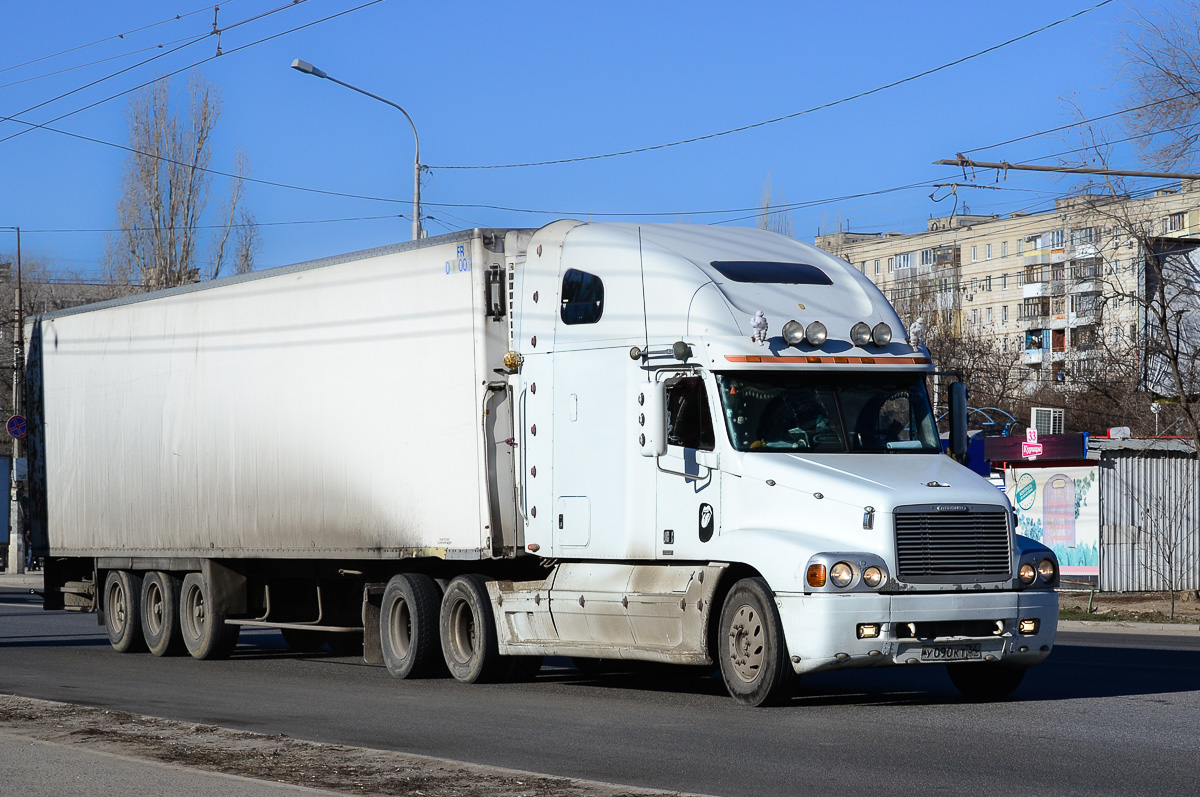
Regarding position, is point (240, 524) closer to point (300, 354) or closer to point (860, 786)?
point (300, 354)

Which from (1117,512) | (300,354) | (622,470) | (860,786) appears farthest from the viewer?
(1117,512)

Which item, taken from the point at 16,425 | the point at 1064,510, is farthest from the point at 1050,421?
the point at 16,425

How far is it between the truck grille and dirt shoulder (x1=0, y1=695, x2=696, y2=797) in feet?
13.2

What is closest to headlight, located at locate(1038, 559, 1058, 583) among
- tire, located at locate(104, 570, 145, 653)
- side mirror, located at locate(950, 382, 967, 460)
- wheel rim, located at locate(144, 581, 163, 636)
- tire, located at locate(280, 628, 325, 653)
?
side mirror, located at locate(950, 382, 967, 460)

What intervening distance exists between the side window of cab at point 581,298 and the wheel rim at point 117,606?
28.9 ft

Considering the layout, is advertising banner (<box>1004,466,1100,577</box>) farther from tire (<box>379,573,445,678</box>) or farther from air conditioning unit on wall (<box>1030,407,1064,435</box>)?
tire (<box>379,573,445,678</box>)

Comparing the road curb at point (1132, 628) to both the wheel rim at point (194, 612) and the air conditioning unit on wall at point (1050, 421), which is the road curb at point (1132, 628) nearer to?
the air conditioning unit on wall at point (1050, 421)

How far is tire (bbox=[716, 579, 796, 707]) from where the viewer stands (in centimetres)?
1167

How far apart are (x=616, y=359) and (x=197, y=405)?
6.76 meters

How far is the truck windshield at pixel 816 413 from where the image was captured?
41.1 feet

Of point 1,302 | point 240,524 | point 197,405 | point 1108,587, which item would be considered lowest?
point 1108,587

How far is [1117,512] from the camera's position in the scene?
3161 cm

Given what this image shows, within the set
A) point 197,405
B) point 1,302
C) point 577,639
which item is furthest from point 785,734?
point 1,302

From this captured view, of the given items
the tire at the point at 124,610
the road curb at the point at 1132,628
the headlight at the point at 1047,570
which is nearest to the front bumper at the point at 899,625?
the headlight at the point at 1047,570
